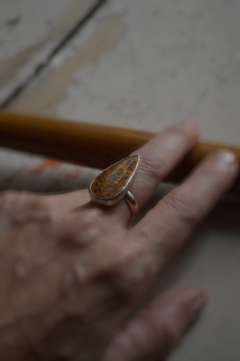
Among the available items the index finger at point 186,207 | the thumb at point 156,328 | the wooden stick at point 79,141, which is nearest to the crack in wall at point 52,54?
the wooden stick at point 79,141

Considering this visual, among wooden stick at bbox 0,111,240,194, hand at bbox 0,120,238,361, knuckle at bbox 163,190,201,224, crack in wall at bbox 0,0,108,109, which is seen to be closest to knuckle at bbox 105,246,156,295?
hand at bbox 0,120,238,361

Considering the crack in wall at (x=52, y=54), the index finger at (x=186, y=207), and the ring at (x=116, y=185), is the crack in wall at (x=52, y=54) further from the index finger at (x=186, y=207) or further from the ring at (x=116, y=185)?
the index finger at (x=186, y=207)

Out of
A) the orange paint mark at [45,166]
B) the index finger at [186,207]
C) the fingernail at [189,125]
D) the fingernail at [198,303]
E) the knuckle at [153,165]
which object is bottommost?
the fingernail at [198,303]

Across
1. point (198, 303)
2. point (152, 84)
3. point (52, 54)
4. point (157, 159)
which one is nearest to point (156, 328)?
point (198, 303)

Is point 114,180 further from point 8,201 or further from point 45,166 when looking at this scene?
point 45,166

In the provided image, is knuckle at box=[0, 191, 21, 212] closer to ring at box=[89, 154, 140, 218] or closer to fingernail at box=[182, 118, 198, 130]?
ring at box=[89, 154, 140, 218]

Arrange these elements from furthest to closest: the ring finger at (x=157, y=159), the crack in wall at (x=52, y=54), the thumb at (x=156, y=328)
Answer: the crack in wall at (x=52, y=54)
the ring finger at (x=157, y=159)
the thumb at (x=156, y=328)
